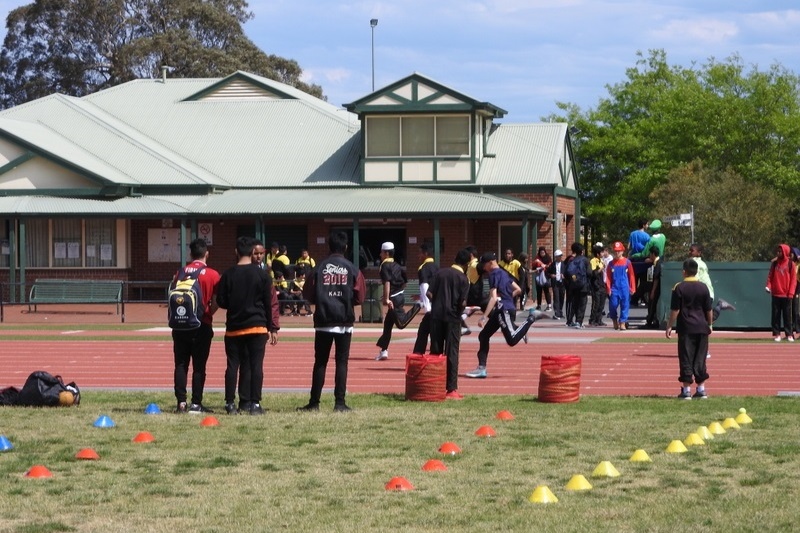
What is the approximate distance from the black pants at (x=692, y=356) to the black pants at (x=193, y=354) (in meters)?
5.32

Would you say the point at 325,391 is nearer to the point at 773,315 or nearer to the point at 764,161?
the point at 773,315

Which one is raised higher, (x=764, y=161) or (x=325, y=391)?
(x=764, y=161)

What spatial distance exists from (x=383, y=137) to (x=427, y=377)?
30.0m

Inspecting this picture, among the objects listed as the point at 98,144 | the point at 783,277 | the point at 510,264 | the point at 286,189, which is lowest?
the point at 783,277

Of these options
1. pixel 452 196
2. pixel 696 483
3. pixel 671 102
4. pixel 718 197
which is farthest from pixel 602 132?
pixel 696 483

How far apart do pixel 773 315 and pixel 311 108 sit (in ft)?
96.1

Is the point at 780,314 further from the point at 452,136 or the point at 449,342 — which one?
the point at 452,136

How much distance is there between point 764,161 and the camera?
63562mm

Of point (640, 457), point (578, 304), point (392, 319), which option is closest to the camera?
point (640, 457)

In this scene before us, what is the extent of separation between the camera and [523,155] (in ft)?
154

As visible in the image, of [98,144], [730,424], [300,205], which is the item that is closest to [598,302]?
[300,205]

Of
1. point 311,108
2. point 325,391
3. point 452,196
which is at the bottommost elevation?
point 325,391

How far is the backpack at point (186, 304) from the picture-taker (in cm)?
1383

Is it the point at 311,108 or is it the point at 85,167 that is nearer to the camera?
the point at 85,167
